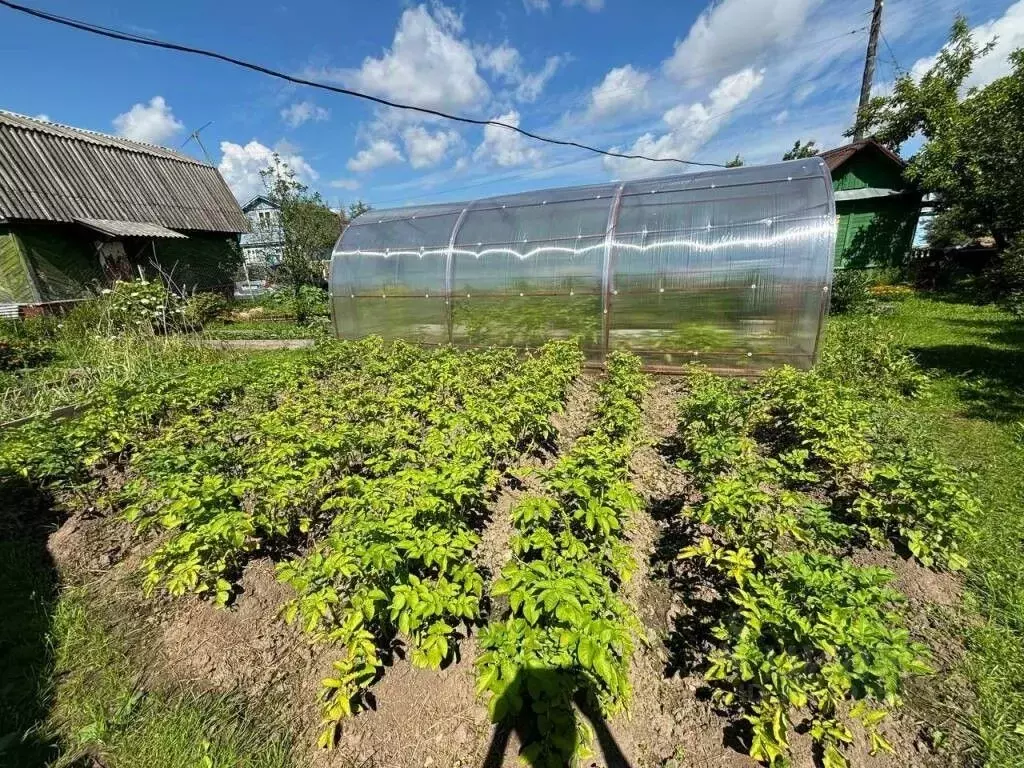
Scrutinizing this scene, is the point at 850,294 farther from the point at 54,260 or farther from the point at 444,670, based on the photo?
the point at 54,260

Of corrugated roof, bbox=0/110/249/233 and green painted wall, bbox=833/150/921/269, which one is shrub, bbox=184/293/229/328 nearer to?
corrugated roof, bbox=0/110/249/233

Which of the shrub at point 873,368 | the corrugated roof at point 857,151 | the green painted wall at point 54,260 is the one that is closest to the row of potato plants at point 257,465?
the shrub at point 873,368

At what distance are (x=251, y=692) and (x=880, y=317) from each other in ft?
50.4

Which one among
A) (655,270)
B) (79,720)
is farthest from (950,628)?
(655,270)

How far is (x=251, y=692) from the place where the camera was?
2.70 meters

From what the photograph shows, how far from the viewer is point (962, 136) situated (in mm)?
13602

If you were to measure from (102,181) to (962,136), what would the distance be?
3060 cm

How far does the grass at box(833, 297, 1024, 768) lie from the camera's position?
7.95 ft

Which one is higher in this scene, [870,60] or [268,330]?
[870,60]

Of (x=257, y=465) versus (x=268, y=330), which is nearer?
(x=257, y=465)

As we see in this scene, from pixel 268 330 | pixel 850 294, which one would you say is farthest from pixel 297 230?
pixel 850 294

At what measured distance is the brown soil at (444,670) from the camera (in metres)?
2.35

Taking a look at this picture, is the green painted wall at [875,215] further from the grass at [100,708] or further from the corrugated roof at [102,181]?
the corrugated roof at [102,181]

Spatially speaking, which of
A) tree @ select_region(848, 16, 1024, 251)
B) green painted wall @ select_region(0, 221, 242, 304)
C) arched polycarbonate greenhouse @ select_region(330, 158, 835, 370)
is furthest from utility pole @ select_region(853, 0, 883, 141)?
green painted wall @ select_region(0, 221, 242, 304)
